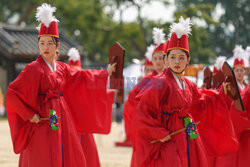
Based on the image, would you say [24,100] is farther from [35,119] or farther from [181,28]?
[181,28]

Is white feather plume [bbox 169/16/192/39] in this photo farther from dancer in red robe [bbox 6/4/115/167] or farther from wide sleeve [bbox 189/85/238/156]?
dancer in red robe [bbox 6/4/115/167]

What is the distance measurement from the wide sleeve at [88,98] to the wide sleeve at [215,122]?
1.12 m

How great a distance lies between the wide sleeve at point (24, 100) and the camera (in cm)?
446

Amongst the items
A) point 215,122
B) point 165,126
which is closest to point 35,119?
point 165,126

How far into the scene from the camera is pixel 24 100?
177 inches

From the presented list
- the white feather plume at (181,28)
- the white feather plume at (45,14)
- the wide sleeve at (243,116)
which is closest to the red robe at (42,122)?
the white feather plume at (45,14)

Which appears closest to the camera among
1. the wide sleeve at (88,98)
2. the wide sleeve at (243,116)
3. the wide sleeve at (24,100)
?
the wide sleeve at (24,100)

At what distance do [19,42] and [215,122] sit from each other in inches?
576

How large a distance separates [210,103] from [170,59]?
93 cm

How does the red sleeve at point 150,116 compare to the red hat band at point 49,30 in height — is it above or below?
below

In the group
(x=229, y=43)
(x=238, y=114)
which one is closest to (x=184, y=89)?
(x=238, y=114)

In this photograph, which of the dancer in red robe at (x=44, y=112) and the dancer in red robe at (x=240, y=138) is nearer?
the dancer in red robe at (x=44, y=112)

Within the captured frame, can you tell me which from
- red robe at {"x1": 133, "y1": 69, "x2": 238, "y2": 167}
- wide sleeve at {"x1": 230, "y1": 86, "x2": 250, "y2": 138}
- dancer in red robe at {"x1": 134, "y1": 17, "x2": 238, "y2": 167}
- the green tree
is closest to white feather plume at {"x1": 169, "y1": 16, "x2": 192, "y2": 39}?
dancer in red robe at {"x1": 134, "y1": 17, "x2": 238, "y2": 167}

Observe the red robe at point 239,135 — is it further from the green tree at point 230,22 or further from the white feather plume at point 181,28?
the green tree at point 230,22
